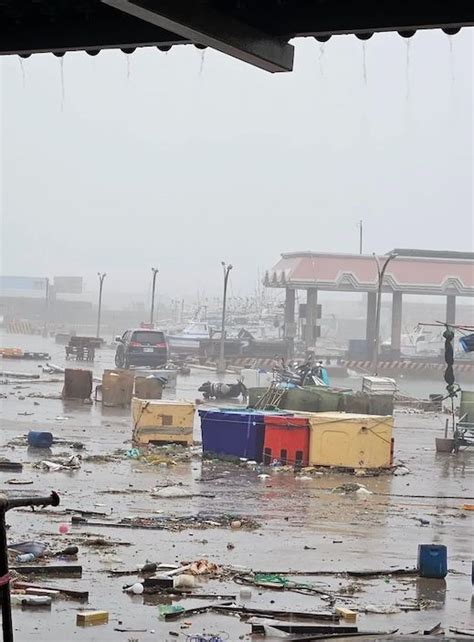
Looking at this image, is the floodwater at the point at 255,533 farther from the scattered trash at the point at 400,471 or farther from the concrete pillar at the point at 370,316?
the concrete pillar at the point at 370,316

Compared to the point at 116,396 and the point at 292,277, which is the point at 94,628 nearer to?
the point at 116,396

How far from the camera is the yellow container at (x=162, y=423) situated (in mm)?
25438

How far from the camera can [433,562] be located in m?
13.4

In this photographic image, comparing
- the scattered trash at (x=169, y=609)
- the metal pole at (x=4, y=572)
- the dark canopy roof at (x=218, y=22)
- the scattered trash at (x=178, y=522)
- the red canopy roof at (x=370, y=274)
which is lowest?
the scattered trash at (x=178, y=522)

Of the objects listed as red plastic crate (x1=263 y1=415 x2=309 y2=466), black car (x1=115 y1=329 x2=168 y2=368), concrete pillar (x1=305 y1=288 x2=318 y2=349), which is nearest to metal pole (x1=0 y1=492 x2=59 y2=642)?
red plastic crate (x1=263 y1=415 x2=309 y2=466)

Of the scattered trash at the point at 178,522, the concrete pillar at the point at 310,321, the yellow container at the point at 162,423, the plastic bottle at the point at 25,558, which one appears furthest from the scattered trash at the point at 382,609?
the concrete pillar at the point at 310,321

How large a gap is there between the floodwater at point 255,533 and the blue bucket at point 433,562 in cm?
16

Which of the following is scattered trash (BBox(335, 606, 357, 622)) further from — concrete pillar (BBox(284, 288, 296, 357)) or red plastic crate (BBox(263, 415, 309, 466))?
concrete pillar (BBox(284, 288, 296, 357))

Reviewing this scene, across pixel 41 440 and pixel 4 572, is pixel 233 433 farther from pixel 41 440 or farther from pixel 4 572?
pixel 4 572

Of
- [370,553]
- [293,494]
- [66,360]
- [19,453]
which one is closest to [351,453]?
[293,494]

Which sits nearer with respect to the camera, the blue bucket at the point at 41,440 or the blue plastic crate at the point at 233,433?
the blue plastic crate at the point at 233,433

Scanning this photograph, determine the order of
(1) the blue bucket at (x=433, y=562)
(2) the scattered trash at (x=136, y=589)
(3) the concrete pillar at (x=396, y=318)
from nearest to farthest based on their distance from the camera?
(2) the scattered trash at (x=136, y=589), (1) the blue bucket at (x=433, y=562), (3) the concrete pillar at (x=396, y=318)

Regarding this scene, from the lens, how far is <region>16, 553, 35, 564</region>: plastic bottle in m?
13.0

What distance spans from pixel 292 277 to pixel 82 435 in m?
52.8
